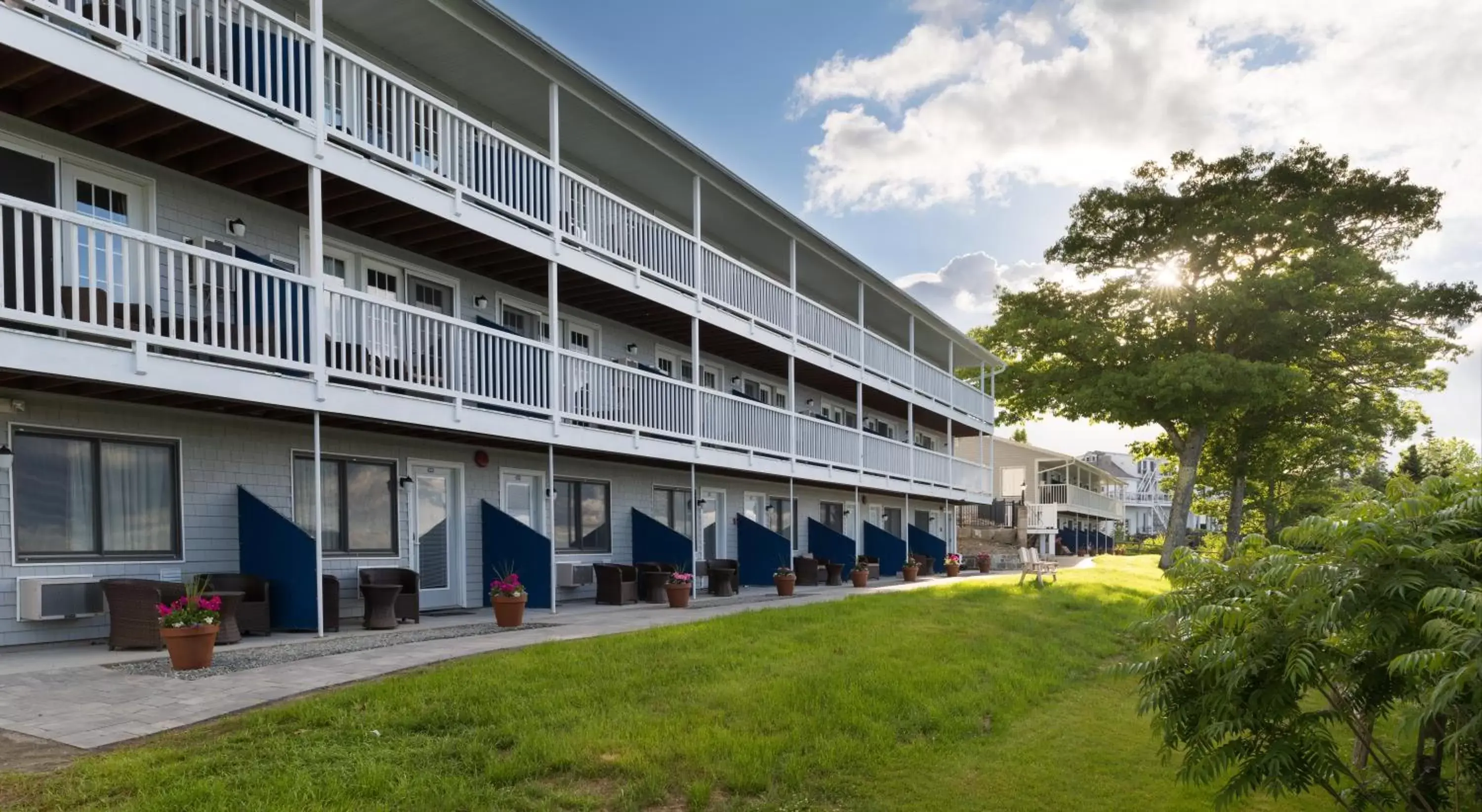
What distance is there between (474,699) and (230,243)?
24.9 ft

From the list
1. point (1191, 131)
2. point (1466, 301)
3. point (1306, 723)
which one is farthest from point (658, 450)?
point (1466, 301)

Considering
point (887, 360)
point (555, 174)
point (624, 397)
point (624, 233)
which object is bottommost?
point (624, 397)

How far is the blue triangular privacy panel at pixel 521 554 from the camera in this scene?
15.0m

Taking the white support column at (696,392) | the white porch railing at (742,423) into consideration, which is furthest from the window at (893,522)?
the white support column at (696,392)

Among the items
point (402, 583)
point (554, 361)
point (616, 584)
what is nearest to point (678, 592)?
point (616, 584)

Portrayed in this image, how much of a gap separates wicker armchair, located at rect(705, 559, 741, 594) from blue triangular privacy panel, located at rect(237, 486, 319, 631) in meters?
8.86

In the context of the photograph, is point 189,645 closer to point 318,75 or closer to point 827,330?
point 318,75

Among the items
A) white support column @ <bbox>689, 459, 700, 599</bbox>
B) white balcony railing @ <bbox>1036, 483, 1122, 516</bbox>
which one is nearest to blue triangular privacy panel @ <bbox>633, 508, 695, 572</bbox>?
white support column @ <bbox>689, 459, 700, 599</bbox>

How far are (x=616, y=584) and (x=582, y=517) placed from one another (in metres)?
1.79

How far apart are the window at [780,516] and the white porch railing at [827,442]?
187cm

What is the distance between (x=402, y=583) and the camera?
13430mm

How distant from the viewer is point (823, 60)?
18016 mm

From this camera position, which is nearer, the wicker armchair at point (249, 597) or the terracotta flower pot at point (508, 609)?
the wicker armchair at point (249, 597)

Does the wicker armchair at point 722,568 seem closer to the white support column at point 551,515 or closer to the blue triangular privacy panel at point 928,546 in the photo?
the white support column at point 551,515
